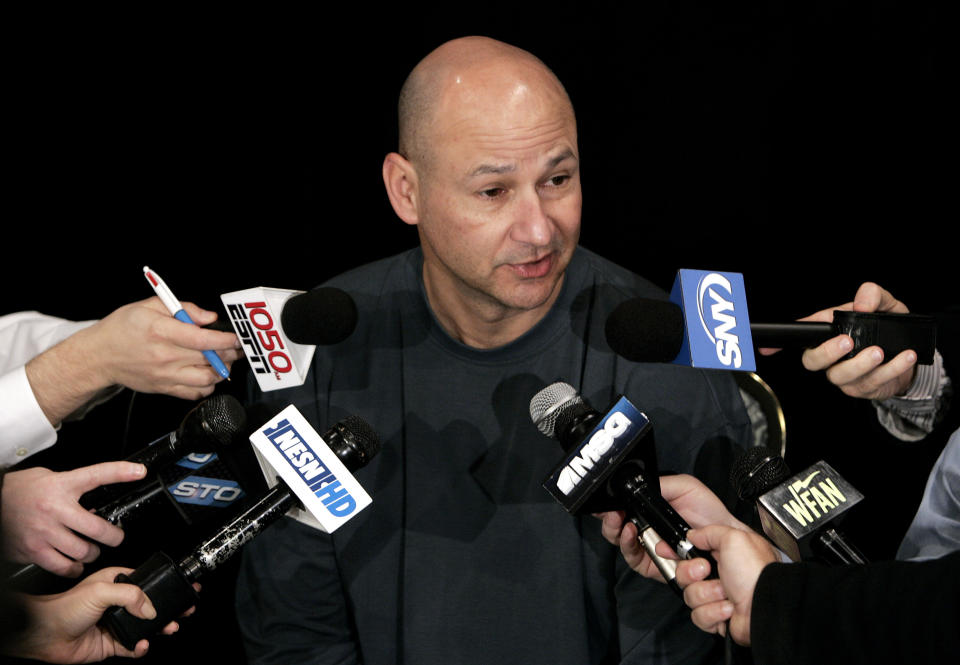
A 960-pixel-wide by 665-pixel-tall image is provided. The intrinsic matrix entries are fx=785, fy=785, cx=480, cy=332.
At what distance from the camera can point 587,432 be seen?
112cm

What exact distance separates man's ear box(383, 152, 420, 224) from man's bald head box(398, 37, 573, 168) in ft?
0.12

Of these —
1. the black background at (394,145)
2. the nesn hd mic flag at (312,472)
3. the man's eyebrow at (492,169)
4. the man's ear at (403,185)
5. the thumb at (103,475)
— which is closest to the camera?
the nesn hd mic flag at (312,472)

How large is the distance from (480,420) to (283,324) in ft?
1.57

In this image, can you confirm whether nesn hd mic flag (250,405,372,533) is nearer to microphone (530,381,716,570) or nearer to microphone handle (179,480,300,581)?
microphone handle (179,480,300,581)

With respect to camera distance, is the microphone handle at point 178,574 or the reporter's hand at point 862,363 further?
the reporter's hand at point 862,363

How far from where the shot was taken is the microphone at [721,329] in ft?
4.40

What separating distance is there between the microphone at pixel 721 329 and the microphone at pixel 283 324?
51 cm

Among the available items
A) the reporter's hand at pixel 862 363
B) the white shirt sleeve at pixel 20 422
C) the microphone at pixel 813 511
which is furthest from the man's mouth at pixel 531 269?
the white shirt sleeve at pixel 20 422

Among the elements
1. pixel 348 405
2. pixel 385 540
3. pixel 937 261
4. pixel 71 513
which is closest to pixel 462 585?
pixel 385 540

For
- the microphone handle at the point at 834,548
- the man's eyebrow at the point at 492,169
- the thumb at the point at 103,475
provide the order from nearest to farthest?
the microphone handle at the point at 834,548 → the thumb at the point at 103,475 → the man's eyebrow at the point at 492,169

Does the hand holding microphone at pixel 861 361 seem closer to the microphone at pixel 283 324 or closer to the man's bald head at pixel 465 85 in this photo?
the man's bald head at pixel 465 85

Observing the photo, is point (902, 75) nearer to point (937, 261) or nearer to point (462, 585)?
point (937, 261)

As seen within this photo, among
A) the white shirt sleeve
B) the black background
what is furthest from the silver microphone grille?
the black background

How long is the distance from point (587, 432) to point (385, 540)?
2.38ft
